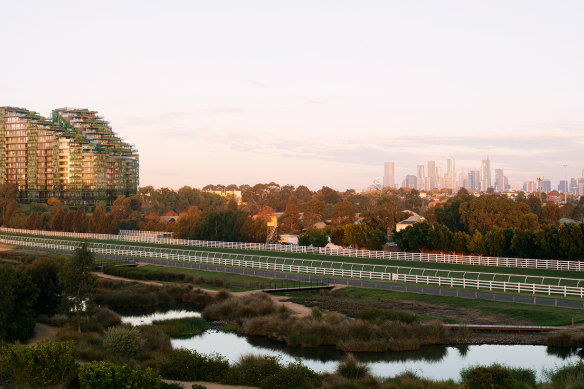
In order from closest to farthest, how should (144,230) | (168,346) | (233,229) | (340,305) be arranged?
(168,346), (340,305), (233,229), (144,230)

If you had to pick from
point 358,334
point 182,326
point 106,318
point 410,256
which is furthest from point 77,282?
point 410,256

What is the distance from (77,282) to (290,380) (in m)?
14.9

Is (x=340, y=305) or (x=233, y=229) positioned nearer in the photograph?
(x=340, y=305)

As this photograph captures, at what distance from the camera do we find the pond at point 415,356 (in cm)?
2628

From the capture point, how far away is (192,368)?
23.1 metres

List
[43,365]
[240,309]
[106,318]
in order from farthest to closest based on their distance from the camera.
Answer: [240,309] < [106,318] < [43,365]

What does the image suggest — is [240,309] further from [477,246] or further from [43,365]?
[477,246]

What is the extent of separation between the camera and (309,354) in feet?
96.4

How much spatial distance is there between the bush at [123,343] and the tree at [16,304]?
446 centimetres

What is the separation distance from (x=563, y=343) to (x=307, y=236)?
5888 cm

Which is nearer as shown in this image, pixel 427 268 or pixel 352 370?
pixel 352 370

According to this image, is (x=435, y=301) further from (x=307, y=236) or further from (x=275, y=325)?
(x=307, y=236)

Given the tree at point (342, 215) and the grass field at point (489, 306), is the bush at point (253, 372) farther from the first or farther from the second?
the tree at point (342, 215)

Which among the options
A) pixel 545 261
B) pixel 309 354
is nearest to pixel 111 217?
pixel 545 261
